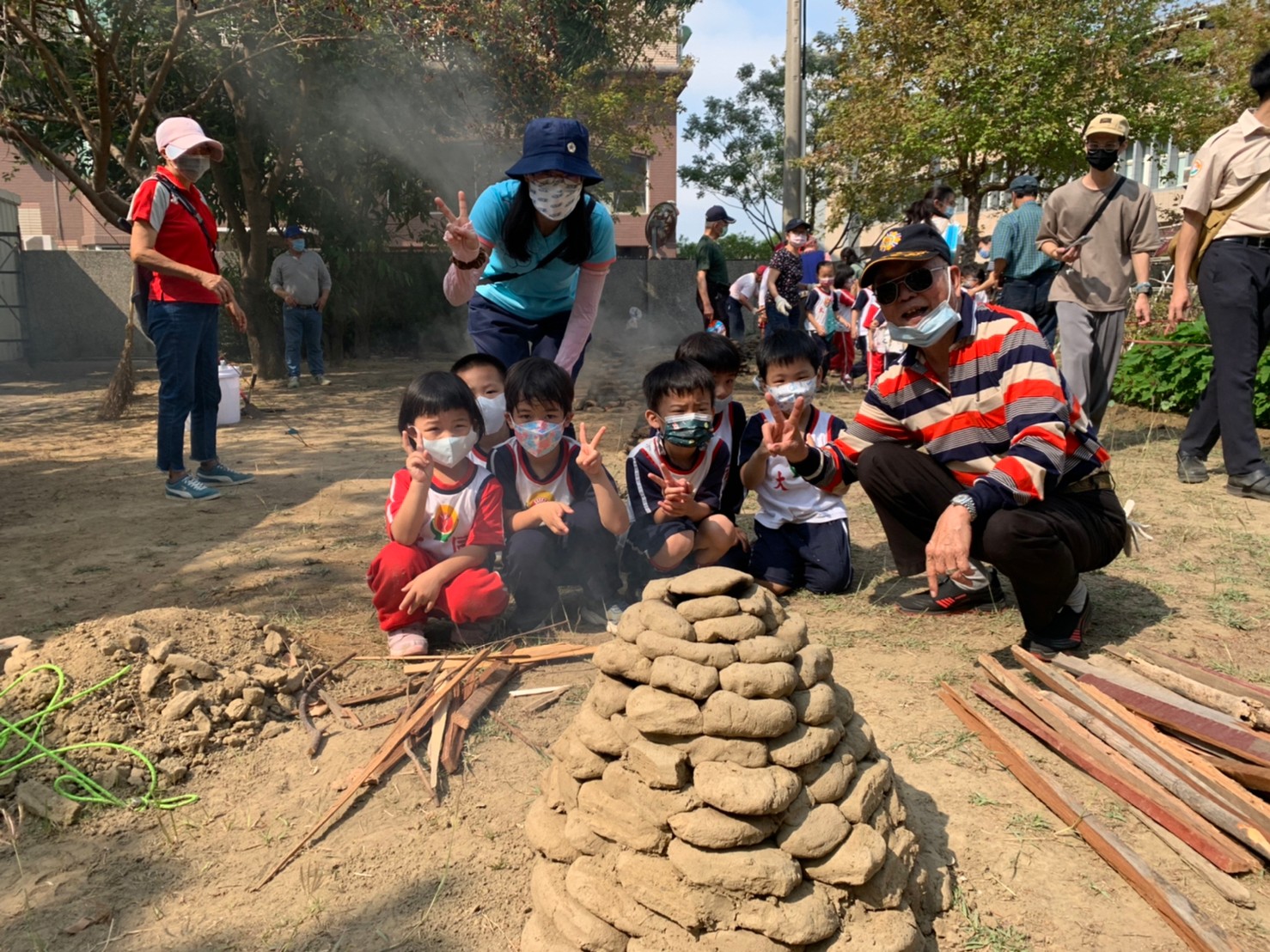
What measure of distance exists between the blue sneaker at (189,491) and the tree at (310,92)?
408cm

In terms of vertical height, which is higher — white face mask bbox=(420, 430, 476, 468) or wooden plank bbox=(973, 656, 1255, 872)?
white face mask bbox=(420, 430, 476, 468)

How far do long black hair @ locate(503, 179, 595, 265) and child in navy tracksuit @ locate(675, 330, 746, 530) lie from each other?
637mm

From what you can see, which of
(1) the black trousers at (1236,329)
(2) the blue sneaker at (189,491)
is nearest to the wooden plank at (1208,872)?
(1) the black trousers at (1236,329)

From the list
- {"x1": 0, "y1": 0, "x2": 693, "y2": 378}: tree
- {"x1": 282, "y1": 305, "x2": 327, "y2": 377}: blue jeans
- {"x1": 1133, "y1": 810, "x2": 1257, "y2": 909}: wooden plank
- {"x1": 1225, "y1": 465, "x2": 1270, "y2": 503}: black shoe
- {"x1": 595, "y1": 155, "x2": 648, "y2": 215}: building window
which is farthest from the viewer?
{"x1": 595, "y1": 155, "x2": 648, "y2": 215}: building window

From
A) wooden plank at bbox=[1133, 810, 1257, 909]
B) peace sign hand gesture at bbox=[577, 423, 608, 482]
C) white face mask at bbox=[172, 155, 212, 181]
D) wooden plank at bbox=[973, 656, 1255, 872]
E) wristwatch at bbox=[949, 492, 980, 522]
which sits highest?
white face mask at bbox=[172, 155, 212, 181]

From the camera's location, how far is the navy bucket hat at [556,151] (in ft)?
12.9

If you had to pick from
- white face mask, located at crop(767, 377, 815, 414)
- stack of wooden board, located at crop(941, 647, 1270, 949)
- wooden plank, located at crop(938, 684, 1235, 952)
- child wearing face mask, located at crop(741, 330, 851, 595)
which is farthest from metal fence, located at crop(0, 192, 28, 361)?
wooden plank, located at crop(938, 684, 1235, 952)

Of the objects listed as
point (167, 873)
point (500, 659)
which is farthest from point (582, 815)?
point (500, 659)

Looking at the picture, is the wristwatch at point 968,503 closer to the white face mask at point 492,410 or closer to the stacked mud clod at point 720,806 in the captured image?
the stacked mud clod at point 720,806

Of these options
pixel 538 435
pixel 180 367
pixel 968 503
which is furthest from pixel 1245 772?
pixel 180 367

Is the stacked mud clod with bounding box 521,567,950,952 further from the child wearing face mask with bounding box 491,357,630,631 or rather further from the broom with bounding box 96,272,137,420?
the broom with bounding box 96,272,137,420

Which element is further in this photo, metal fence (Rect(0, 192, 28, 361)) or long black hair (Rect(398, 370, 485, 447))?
metal fence (Rect(0, 192, 28, 361))

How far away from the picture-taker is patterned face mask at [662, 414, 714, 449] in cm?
374

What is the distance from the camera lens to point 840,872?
6.02ft
